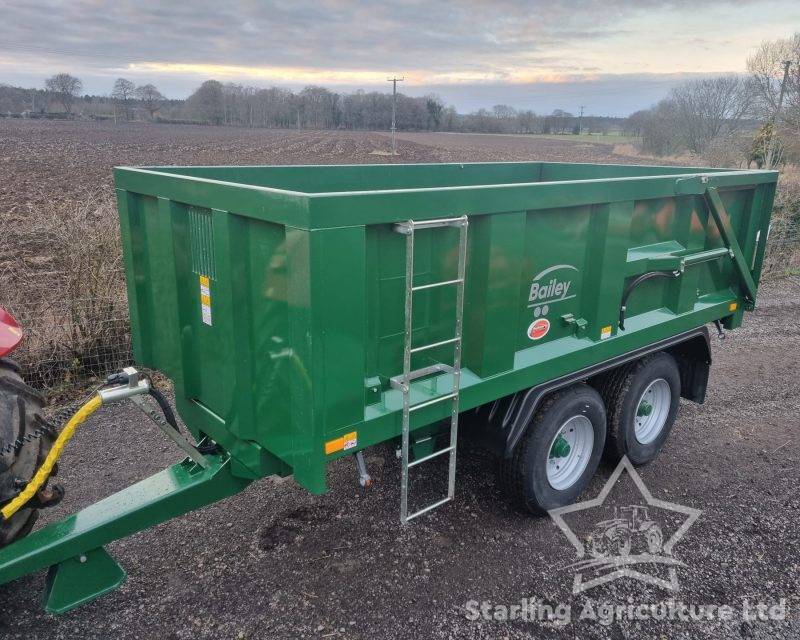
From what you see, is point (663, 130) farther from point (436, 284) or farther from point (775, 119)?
point (436, 284)

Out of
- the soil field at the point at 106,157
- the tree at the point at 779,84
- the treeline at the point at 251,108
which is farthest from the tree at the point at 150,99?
the tree at the point at 779,84

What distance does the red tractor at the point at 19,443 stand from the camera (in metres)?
2.63

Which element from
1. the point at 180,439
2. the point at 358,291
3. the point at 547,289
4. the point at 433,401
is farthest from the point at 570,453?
the point at 180,439

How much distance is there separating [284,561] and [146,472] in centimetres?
145

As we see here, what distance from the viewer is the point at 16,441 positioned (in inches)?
104

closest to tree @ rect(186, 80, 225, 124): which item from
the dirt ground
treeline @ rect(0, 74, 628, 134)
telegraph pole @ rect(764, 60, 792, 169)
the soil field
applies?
treeline @ rect(0, 74, 628, 134)

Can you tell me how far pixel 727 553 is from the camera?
3.62m

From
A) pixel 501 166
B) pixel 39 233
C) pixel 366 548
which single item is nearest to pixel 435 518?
pixel 366 548

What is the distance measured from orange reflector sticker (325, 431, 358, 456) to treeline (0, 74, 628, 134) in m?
76.7

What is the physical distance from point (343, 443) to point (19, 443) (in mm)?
1400

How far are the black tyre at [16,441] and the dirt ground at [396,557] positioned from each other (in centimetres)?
60

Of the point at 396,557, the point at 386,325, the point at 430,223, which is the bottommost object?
the point at 396,557

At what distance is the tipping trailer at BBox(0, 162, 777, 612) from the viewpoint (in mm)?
2492

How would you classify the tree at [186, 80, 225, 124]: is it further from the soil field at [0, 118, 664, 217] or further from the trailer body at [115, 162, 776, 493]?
the trailer body at [115, 162, 776, 493]
